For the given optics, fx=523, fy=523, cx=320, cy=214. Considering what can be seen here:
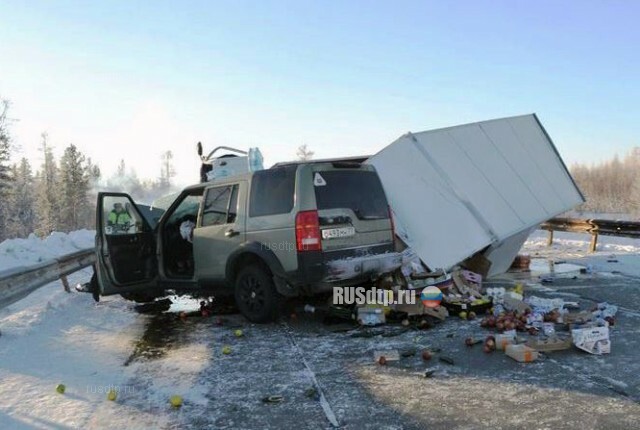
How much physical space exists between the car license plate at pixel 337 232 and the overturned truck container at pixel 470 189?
1868mm

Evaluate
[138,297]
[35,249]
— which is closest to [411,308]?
[138,297]

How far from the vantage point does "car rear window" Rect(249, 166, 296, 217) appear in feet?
21.2

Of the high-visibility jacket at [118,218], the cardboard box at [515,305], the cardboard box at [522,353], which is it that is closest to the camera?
the cardboard box at [522,353]

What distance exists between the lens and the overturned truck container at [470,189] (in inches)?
338

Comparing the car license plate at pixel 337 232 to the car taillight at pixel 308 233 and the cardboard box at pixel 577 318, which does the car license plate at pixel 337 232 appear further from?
the cardboard box at pixel 577 318

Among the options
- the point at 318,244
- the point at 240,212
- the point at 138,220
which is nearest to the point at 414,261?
the point at 318,244

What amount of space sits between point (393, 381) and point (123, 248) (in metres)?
4.94

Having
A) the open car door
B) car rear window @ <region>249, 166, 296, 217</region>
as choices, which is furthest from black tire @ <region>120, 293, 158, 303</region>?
car rear window @ <region>249, 166, 296, 217</region>

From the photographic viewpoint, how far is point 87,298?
29.8 feet

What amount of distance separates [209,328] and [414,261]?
3.15 metres

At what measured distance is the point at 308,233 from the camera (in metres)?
6.18

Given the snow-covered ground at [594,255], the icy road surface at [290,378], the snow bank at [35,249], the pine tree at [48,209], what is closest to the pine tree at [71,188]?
the pine tree at [48,209]

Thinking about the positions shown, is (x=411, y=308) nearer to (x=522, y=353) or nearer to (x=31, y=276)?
(x=522, y=353)

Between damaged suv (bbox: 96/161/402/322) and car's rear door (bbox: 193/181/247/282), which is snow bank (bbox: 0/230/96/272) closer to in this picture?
damaged suv (bbox: 96/161/402/322)
